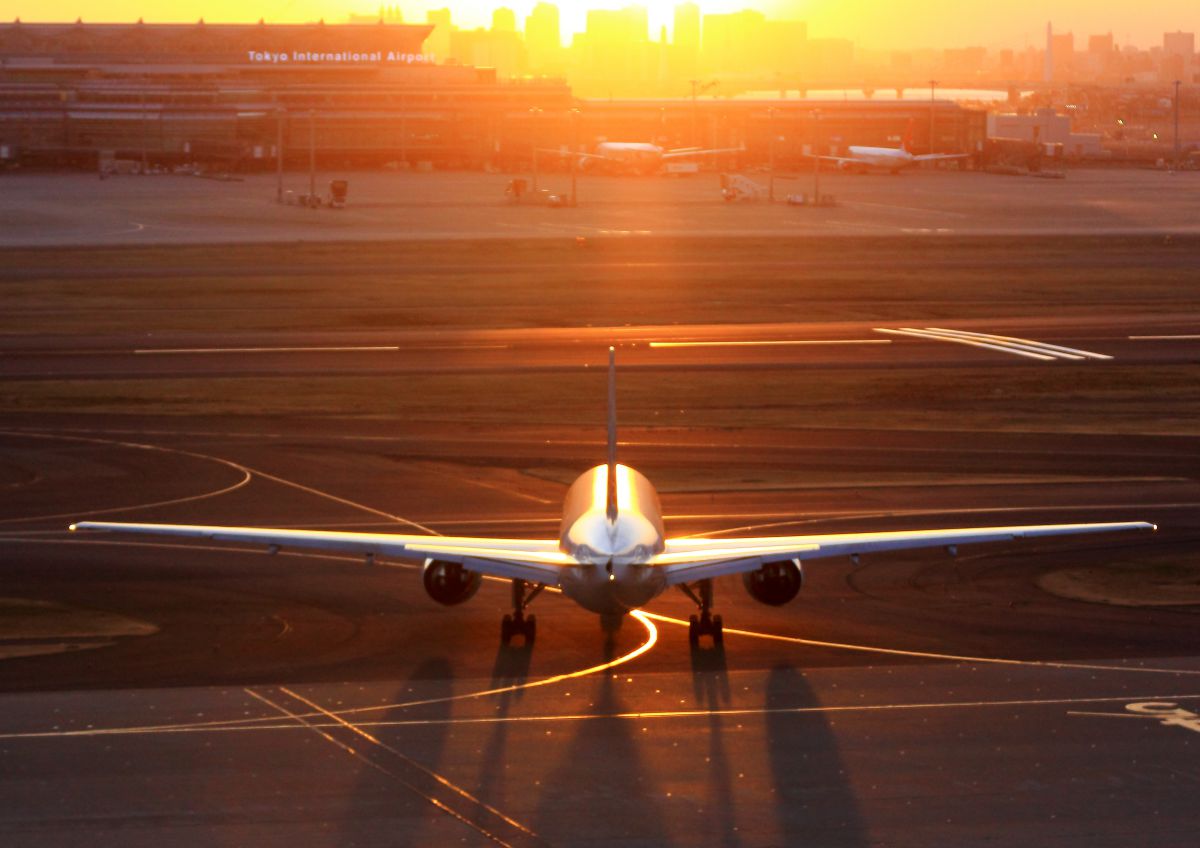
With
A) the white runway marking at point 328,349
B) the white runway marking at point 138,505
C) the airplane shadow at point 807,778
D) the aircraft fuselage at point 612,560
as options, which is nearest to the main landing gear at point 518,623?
the aircraft fuselage at point 612,560

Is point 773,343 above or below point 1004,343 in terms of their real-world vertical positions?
above

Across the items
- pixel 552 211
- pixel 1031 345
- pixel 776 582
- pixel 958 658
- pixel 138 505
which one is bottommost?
pixel 958 658

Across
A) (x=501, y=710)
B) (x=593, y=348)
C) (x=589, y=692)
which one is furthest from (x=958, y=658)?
(x=593, y=348)

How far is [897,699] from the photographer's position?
28.5m

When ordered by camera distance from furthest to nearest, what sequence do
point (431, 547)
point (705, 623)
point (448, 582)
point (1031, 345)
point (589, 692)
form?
point (1031, 345)
point (705, 623)
point (448, 582)
point (431, 547)
point (589, 692)

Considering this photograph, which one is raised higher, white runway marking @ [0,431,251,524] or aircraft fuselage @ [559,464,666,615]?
aircraft fuselage @ [559,464,666,615]

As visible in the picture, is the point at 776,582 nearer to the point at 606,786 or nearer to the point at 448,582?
the point at 448,582

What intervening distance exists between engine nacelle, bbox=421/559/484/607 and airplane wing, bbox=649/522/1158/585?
412 cm

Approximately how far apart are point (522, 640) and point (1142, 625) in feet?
43.7

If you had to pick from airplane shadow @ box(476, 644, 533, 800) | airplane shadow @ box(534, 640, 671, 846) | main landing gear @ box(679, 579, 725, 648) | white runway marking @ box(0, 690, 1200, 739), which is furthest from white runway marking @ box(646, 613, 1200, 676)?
airplane shadow @ box(534, 640, 671, 846)

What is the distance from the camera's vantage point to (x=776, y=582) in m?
30.9

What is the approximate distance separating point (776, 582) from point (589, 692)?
181 inches

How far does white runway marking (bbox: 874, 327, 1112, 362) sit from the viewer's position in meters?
69.9

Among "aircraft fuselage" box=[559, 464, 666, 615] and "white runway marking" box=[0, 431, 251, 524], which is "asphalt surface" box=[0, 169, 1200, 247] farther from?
"aircraft fuselage" box=[559, 464, 666, 615]
